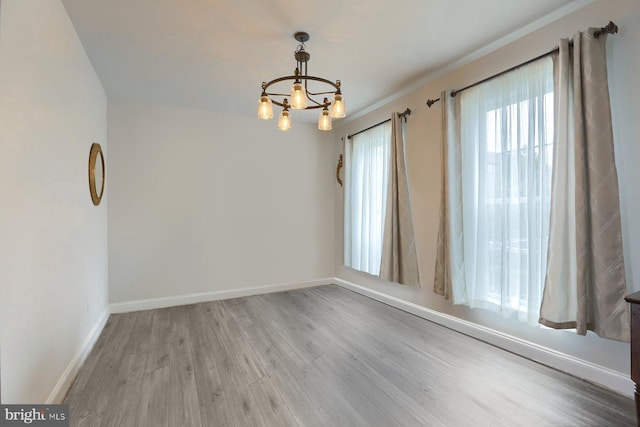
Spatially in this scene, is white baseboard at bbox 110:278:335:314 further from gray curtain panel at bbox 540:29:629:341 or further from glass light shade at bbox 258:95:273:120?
gray curtain panel at bbox 540:29:629:341

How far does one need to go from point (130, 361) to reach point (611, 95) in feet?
13.0

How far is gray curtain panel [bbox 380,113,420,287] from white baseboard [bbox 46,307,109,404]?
305cm

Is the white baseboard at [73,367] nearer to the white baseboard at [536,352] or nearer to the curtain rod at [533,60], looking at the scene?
the white baseboard at [536,352]

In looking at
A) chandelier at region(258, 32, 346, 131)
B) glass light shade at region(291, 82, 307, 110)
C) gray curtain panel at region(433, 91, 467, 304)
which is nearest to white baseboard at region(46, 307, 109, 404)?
chandelier at region(258, 32, 346, 131)

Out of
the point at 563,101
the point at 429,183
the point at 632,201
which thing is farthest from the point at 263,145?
the point at 632,201

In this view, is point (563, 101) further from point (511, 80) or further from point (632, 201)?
point (632, 201)

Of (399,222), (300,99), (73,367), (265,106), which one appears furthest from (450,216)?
(73,367)

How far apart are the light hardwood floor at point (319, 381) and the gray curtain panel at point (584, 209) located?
510 mm

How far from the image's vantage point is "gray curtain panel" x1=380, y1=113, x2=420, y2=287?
11.3 ft

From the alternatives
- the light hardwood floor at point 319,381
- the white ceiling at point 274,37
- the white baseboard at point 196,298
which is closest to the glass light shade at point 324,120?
the white ceiling at point 274,37

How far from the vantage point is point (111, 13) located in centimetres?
210

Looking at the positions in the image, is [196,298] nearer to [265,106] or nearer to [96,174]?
[96,174]

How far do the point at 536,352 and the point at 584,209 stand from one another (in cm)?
117

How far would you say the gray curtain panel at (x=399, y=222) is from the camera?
3.46m
